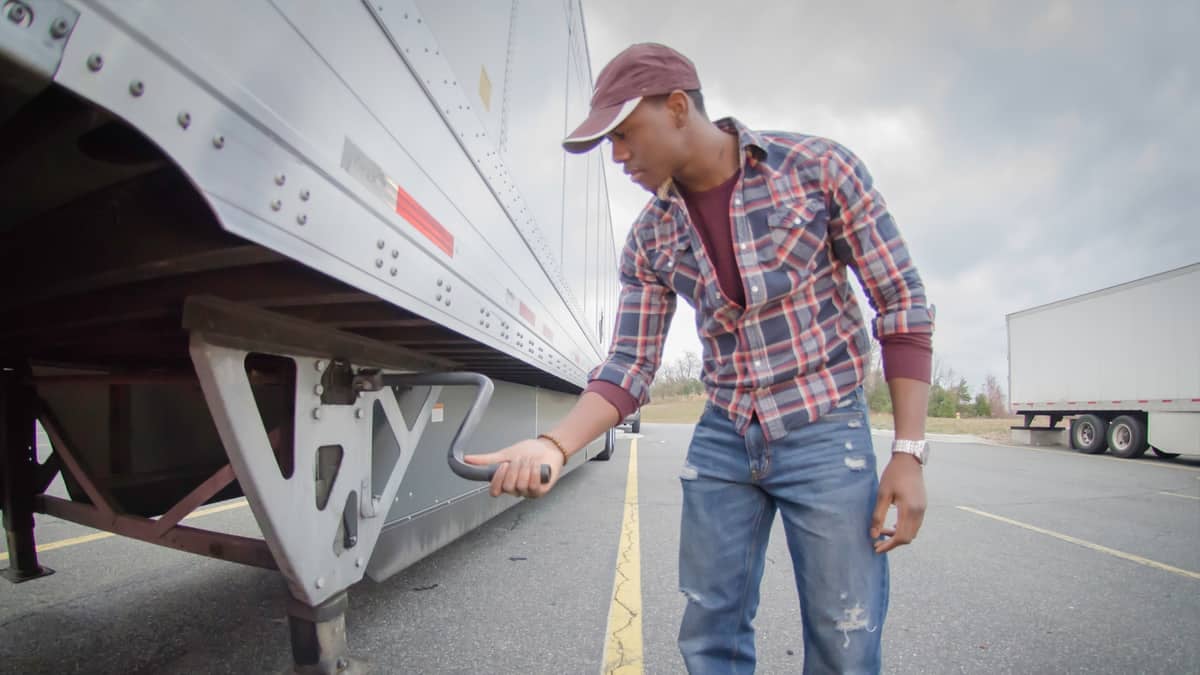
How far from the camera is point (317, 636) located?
1489mm

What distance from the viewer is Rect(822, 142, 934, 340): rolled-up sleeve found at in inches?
46.6

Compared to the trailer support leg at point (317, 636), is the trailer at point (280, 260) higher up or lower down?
higher up

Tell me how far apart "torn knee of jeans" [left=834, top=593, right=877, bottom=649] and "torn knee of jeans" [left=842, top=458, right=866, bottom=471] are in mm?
262

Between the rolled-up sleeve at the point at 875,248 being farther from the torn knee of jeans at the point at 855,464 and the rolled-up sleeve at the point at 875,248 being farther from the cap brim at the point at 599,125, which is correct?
the cap brim at the point at 599,125

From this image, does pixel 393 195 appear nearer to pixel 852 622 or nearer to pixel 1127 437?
pixel 852 622

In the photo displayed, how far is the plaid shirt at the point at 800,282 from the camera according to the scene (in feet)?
3.94

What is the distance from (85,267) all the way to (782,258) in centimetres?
142

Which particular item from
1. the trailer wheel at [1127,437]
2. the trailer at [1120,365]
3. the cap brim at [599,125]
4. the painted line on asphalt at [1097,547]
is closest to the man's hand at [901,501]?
the cap brim at [599,125]

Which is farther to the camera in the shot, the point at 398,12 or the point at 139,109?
the point at 398,12

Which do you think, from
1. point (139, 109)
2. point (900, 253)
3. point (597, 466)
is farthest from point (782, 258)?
point (597, 466)

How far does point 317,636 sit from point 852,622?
4.51ft

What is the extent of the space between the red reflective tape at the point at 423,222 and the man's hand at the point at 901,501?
3.76ft

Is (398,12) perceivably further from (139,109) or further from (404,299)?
(139,109)

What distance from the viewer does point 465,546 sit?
3479 millimetres
